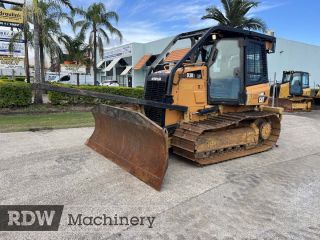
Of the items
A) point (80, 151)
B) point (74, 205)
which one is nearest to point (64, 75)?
point (80, 151)

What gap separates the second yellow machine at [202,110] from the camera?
18.3ft

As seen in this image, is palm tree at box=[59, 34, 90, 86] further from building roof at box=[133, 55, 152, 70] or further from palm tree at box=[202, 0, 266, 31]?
palm tree at box=[202, 0, 266, 31]

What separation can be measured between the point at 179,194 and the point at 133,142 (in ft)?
4.93

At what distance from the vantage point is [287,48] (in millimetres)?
26828

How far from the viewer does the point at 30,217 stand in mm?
3697

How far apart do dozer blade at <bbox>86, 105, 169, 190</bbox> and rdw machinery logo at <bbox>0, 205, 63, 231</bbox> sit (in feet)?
4.93

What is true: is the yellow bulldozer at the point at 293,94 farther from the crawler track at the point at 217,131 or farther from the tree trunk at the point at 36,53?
the tree trunk at the point at 36,53

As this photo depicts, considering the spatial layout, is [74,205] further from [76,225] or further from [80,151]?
[80,151]

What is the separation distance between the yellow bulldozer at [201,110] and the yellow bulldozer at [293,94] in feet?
38.7

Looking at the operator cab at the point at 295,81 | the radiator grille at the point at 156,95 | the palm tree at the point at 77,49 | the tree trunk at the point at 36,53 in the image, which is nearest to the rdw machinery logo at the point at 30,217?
the radiator grille at the point at 156,95

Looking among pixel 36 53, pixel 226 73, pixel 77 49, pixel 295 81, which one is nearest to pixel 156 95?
pixel 226 73

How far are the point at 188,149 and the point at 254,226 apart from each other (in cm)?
228

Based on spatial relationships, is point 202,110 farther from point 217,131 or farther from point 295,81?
point 295,81

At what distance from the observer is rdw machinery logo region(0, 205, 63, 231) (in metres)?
3.46
